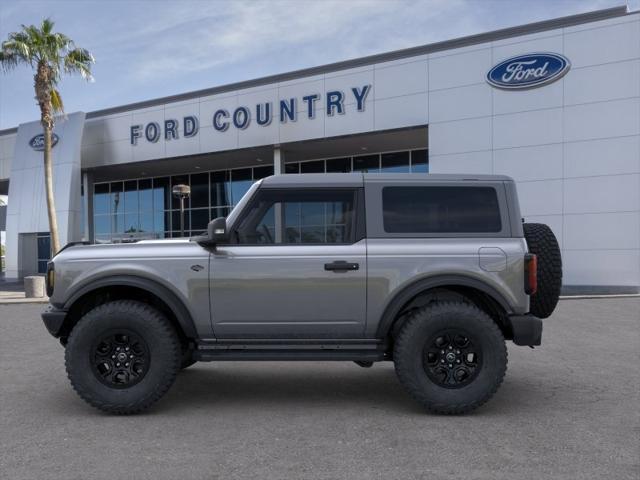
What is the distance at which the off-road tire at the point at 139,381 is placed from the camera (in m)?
4.48

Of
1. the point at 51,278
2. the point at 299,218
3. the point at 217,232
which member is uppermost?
the point at 299,218

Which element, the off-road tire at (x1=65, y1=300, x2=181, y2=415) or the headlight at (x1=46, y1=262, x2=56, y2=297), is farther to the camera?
the headlight at (x1=46, y1=262, x2=56, y2=297)

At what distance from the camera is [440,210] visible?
186 inches

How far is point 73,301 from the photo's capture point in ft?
15.2

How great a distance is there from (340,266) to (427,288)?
763mm

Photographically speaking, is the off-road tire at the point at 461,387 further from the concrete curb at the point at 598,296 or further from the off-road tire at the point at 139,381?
the concrete curb at the point at 598,296

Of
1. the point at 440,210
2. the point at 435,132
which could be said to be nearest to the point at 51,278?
the point at 440,210

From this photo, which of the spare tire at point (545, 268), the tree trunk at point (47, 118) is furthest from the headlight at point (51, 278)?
the tree trunk at point (47, 118)

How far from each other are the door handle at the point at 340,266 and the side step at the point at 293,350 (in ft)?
2.02

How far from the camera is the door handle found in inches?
177

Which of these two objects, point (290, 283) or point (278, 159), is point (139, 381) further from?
point (278, 159)

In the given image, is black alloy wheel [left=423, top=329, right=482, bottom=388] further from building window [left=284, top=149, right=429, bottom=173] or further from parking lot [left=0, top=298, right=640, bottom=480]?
building window [left=284, top=149, right=429, bottom=173]

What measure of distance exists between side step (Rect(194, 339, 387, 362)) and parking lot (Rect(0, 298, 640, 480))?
0.49 metres

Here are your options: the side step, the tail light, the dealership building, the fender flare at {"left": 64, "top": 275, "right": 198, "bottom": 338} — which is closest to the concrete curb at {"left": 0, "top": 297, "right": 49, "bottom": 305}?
the dealership building
